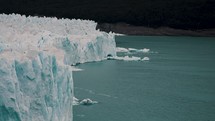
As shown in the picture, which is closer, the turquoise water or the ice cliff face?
the ice cliff face

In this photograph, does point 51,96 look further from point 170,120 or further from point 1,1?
point 1,1

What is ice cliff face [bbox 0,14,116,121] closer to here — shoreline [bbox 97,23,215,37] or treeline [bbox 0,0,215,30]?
shoreline [bbox 97,23,215,37]

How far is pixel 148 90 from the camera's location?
3052 centimetres

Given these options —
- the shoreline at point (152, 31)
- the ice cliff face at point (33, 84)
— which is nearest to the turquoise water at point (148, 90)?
the ice cliff face at point (33, 84)

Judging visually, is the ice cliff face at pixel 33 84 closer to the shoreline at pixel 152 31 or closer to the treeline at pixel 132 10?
the shoreline at pixel 152 31

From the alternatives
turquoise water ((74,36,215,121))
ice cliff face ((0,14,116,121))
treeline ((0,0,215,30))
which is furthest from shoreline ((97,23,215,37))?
ice cliff face ((0,14,116,121))

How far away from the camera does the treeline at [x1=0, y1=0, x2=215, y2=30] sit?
88.4 metres

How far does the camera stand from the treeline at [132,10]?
Answer: 88381 mm

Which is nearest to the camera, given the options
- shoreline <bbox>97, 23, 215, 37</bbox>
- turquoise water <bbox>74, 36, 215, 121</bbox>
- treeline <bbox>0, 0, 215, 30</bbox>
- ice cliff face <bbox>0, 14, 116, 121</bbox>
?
ice cliff face <bbox>0, 14, 116, 121</bbox>

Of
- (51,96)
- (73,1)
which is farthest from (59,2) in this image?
(51,96)

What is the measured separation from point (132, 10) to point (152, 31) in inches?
329

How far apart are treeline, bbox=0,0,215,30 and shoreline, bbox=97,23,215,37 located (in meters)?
0.74

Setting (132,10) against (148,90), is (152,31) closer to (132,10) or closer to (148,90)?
(132,10)

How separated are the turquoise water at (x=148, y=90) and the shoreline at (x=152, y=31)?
127ft
